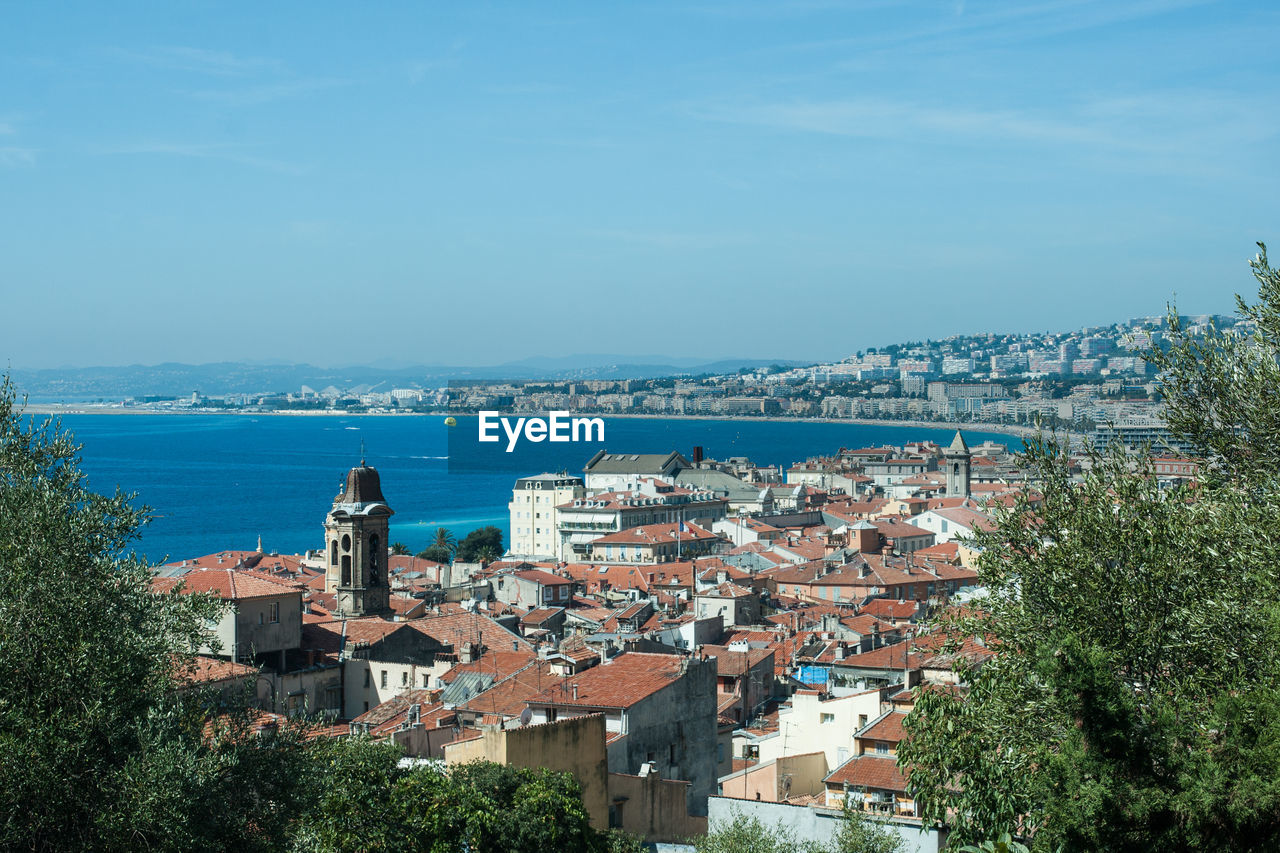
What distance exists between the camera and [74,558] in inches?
451

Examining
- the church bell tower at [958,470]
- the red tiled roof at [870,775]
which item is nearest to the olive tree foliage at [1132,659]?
the red tiled roof at [870,775]

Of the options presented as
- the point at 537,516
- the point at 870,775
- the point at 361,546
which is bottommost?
the point at 537,516

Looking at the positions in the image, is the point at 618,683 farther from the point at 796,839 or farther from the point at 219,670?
the point at 219,670

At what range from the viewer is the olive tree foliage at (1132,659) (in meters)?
8.50

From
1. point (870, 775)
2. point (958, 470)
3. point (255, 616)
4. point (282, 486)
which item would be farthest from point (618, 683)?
point (282, 486)

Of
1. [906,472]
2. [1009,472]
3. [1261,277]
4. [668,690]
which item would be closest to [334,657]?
[668,690]

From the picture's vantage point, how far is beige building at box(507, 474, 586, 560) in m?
82.4

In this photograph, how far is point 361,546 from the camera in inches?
1254

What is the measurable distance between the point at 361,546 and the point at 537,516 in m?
52.0

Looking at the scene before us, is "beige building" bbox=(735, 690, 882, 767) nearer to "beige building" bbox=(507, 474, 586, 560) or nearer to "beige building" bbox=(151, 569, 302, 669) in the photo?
"beige building" bbox=(151, 569, 302, 669)

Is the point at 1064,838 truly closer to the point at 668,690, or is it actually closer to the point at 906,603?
the point at 668,690

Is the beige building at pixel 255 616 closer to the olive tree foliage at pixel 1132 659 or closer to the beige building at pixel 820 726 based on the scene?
the beige building at pixel 820 726

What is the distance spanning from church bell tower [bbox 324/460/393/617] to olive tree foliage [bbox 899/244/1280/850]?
821 inches

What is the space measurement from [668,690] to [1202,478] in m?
9.04
